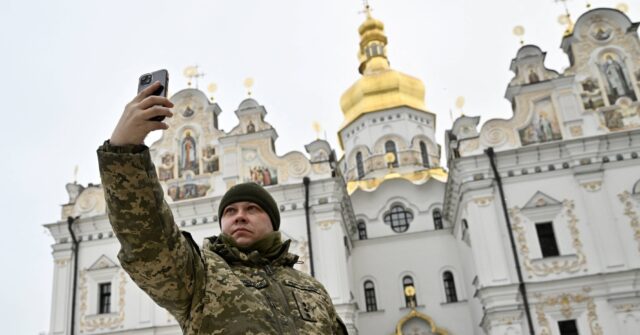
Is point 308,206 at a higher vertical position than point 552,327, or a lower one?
higher

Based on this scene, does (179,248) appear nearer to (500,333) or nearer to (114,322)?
(500,333)

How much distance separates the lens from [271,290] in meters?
2.51

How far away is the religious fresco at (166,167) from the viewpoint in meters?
20.6

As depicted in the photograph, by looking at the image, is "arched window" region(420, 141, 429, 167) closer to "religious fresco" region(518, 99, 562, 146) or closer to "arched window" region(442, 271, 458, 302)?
"arched window" region(442, 271, 458, 302)

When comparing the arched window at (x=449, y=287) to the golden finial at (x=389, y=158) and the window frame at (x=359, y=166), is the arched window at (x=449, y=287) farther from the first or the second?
the window frame at (x=359, y=166)

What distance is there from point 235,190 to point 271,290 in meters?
0.52

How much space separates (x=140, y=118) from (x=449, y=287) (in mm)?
21027

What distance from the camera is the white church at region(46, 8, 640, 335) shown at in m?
17.0

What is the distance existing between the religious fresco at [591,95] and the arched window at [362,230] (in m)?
8.90

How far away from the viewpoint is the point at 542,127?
19.0m

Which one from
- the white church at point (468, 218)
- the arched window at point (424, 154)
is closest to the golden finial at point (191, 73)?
the white church at point (468, 218)

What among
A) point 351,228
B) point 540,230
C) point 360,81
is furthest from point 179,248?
point 360,81

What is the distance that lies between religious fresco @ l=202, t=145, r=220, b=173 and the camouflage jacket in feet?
58.6

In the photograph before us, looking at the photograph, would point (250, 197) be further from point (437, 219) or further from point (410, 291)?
point (437, 219)
